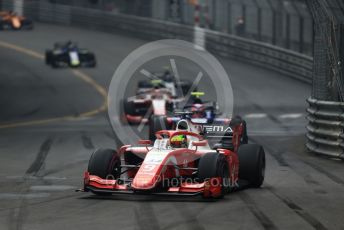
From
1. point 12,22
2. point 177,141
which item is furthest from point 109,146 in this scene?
point 12,22

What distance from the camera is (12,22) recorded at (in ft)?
202

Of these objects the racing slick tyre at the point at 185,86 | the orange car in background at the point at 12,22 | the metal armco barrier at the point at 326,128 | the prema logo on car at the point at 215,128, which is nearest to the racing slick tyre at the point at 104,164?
the prema logo on car at the point at 215,128

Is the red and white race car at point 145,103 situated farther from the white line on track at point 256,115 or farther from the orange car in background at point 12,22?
the orange car in background at point 12,22

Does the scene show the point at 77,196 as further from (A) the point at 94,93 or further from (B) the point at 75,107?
(A) the point at 94,93

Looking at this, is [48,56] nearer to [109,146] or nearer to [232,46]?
[232,46]

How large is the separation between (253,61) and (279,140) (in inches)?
947

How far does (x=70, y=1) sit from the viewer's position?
214 feet

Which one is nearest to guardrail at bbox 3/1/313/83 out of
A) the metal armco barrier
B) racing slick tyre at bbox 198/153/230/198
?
the metal armco barrier

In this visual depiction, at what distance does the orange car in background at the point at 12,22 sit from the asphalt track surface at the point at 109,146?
13.7 m

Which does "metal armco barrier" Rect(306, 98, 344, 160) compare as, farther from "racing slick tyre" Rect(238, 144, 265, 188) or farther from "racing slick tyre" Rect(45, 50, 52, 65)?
"racing slick tyre" Rect(45, 50, 52, 65)

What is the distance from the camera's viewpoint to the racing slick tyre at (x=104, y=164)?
14.8 m

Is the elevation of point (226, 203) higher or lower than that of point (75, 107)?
higher

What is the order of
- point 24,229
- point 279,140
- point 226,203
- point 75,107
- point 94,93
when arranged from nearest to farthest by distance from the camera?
1. point 24,229
2. point 226,203
3. point 279,140
4. point 75,107
5. point 94,93

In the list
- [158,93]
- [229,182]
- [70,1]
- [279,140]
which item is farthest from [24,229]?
[70,1]
